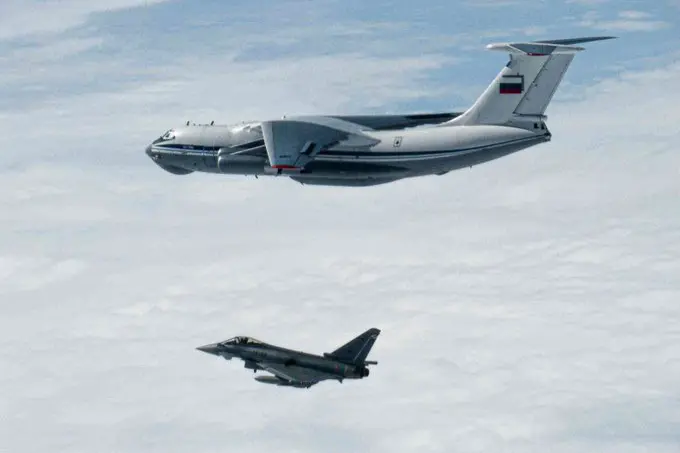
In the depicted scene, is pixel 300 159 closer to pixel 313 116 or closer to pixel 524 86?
pixel 313 116

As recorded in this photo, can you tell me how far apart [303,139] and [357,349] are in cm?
1292

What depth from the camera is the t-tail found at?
2569 inches

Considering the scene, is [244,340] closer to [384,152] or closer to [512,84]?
[384,152]

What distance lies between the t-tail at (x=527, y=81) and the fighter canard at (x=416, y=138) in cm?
5

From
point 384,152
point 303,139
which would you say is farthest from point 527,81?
point 303,139

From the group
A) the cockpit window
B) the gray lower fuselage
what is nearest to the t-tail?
the gray lower fuselage

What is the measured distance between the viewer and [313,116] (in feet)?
235

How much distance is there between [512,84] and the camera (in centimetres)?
6656

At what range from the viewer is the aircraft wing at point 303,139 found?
6688 centimetres

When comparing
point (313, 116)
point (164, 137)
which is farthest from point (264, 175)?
point (164, 137)

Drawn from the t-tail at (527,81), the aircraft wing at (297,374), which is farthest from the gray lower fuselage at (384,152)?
the aircraft wing at (297,374)

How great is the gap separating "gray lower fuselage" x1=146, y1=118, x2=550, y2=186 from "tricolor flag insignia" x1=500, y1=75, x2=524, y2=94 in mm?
2117

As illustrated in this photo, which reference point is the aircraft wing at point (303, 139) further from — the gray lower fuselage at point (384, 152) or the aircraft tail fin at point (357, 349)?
the aircraft tail fin at point (357, 349)

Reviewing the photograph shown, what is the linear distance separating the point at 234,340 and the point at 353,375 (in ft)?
27.2
